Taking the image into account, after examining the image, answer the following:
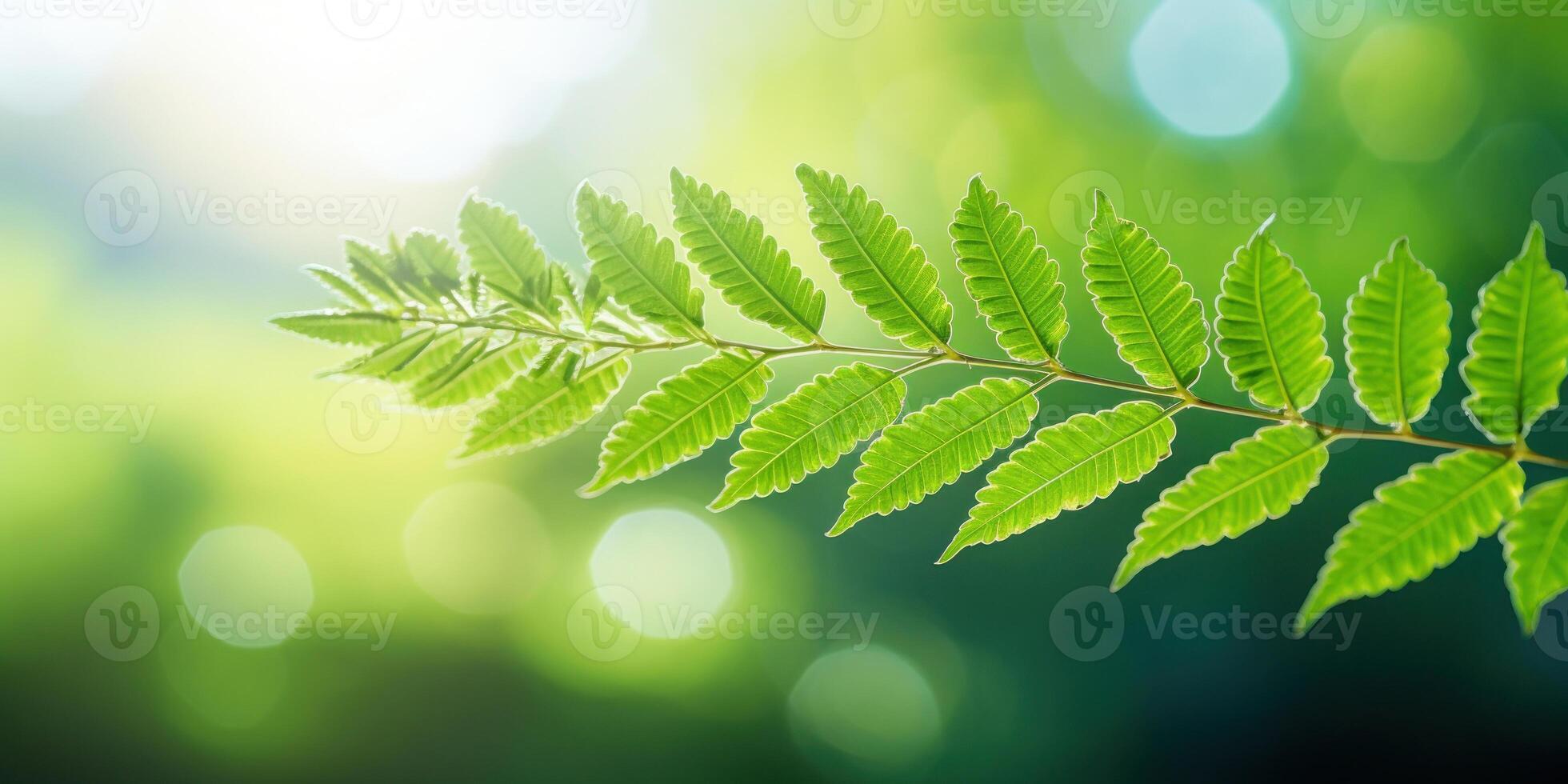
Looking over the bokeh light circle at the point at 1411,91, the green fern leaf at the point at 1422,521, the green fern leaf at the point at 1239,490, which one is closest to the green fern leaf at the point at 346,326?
the green fern leaf at the point at 1239,490

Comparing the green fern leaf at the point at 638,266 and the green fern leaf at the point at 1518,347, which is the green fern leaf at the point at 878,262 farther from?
the green fern leaf at the point at 1518,347

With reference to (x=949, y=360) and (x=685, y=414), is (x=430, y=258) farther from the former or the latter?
(x=949, y=360)

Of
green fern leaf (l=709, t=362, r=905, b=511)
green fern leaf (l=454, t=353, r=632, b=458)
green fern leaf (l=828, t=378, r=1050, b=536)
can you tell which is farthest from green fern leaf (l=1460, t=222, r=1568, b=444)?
green fern leaf (l=454, t=353, r=632, b=458)

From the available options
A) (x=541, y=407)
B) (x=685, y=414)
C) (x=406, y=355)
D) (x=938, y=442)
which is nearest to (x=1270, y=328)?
(x=938, y=442)

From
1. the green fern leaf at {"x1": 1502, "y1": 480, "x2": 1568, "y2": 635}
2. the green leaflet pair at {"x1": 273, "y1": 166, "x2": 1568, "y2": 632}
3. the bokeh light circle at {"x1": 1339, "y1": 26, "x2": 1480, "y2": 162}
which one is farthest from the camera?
the bokeh light circle at {"x1": 1339, "y1": 26, "x2": 1480, "y2": 162}

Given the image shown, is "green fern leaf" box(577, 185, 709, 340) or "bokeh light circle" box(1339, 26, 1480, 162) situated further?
"bokeh light circle" box(1339, 26, 1480, 162)

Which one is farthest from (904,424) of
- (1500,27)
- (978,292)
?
(1500,27)

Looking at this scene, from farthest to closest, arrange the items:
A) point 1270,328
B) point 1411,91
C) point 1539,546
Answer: point 1411,91, point 1270,328, point 1539,546

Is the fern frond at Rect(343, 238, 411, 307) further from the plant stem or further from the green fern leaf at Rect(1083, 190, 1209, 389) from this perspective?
the green fern leaf at Rect(1083, 190, 1209, 389)
